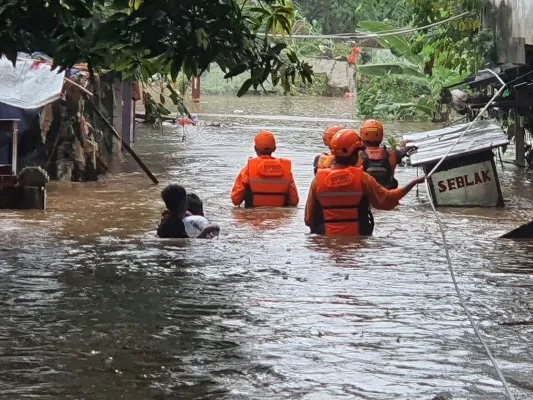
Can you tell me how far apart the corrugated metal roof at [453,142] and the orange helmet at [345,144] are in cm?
390

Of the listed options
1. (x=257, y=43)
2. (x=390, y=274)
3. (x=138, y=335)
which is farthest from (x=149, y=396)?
(x=390, y=274)

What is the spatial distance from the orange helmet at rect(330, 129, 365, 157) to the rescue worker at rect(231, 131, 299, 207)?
3.25 m

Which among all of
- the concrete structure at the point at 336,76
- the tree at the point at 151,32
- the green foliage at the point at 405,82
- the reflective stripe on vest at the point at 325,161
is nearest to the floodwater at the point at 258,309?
the reflective stripe on vest at the point at 325,161

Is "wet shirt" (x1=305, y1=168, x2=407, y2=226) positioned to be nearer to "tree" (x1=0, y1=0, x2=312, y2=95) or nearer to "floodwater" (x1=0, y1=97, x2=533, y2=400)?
"floodwater" (x1=0, y1=97, x2=533, y2=400)

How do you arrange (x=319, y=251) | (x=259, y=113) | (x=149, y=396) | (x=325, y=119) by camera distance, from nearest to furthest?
(x=149, y=396) → (x=319, y=251) → (x=325, y=119) → (x=259, y=113)

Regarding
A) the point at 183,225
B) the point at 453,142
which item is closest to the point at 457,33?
the point at 453,142

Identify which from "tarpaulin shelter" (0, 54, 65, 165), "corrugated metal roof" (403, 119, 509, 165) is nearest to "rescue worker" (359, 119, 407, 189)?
"corrugated metal roof" (403, 119, 509, 165)

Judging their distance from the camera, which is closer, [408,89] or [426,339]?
[426,339]

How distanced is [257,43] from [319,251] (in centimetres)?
299

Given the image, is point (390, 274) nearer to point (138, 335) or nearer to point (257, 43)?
point (257, 43)

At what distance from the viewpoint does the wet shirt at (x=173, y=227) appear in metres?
11.7

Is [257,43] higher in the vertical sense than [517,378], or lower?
higher

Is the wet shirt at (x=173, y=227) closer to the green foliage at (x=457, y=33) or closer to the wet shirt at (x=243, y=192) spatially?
the wet shirt at (x=243, y=192)

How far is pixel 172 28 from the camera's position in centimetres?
735
